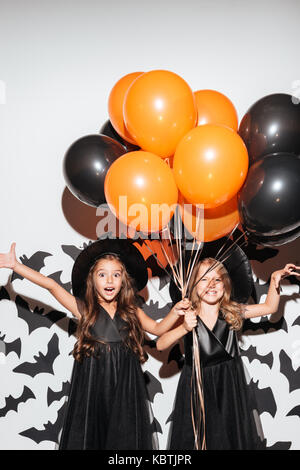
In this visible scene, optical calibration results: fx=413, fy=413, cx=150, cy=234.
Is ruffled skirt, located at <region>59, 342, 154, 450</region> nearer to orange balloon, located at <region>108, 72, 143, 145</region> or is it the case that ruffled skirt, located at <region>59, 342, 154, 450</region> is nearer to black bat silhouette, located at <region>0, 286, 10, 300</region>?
black bat silhouette, located at <region>0, 286, 10, 300</region>

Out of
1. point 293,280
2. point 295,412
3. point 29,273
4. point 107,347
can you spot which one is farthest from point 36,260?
point 295,412

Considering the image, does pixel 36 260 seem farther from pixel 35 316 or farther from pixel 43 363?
pixel 43 363

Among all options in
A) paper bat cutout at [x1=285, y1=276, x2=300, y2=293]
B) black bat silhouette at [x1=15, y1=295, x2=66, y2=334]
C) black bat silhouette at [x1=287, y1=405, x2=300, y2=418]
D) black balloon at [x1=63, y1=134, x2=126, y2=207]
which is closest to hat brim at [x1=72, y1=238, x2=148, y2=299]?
black balloon at [x1=63, y1=134, x2=126, y2=207]

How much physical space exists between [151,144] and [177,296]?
29.8 inches

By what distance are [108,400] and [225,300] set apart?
0.69 metres

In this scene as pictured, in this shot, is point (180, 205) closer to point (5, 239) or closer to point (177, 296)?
point (177, 296)

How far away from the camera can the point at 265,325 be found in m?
2.22

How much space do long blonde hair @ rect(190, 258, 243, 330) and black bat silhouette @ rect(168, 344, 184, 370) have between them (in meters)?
0.40

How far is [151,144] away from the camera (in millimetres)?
1555

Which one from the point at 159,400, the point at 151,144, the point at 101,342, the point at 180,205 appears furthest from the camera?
the point at 159,400

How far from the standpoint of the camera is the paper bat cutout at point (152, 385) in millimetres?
2199

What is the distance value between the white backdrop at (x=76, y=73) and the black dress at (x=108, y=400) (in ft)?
1.48

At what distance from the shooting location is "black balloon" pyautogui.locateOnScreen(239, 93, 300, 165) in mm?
1534
